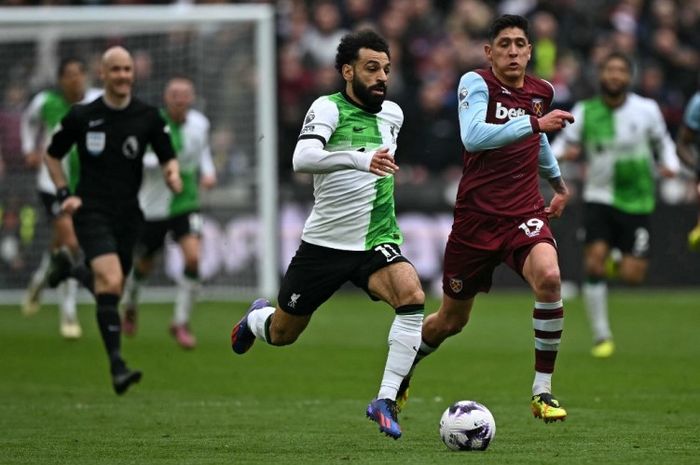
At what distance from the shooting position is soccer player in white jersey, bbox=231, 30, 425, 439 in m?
9.45

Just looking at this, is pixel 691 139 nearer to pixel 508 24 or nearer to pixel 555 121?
Answer: pixel 508 24

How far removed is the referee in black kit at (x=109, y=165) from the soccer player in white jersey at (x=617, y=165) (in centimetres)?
499

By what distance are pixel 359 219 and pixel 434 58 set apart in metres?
15.2

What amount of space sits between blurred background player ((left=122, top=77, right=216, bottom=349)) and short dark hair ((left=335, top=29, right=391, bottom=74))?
6.92 metres

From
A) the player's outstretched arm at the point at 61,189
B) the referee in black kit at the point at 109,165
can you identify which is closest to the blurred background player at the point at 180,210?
the referee in black kit at the point at 109,165

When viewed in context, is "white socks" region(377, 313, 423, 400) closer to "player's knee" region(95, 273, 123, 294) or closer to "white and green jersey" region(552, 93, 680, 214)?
"player's knee" region(95, 273, 123, 294)

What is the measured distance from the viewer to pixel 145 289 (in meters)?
22.1

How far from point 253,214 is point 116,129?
31.1 ft

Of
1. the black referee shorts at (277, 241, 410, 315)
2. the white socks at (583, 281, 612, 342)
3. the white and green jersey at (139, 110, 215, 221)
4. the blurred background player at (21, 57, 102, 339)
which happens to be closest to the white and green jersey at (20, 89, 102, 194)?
the blurred background player at (21, 57, 102, 339)

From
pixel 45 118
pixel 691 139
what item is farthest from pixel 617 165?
pixel 45 118

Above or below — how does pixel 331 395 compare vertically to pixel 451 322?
below

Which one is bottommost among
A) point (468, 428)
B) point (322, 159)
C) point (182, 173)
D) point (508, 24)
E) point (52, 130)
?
point (468, 428)

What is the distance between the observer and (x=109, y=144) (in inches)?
491

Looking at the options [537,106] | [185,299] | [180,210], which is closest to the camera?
[537,106]
